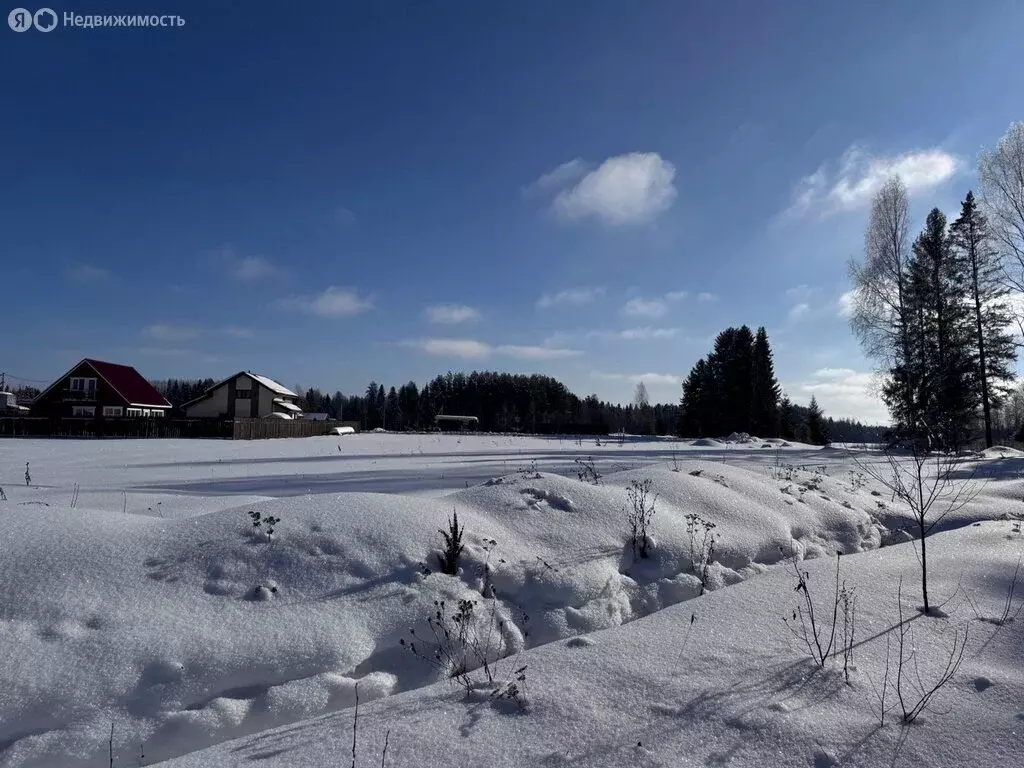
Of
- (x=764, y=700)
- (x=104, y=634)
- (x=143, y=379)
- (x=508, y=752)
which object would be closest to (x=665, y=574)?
(x=764, y=700)

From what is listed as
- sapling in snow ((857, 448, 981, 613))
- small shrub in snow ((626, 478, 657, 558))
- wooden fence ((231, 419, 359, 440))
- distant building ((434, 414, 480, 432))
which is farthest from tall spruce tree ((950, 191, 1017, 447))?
distant building ((434, 414, 480, 432))

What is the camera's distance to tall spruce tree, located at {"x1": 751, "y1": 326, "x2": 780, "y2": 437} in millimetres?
39000

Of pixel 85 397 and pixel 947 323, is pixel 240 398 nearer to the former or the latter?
pixel 85 397

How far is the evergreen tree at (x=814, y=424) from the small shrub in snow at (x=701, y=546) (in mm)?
47671

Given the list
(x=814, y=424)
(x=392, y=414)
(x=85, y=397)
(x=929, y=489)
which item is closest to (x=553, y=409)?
(x=392, y=414)

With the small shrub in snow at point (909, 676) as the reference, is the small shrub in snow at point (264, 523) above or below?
above

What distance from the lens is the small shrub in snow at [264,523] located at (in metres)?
4.53

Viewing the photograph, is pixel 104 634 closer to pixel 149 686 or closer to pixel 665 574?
pixel 149 686

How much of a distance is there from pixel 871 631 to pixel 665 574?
162 cm

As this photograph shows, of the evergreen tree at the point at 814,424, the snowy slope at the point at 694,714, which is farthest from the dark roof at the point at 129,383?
the evergreen tree at the point at 814,424

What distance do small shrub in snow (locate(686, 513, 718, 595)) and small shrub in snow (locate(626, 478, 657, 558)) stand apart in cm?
42

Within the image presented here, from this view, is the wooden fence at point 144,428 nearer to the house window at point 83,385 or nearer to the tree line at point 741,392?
the house window at point 83,385

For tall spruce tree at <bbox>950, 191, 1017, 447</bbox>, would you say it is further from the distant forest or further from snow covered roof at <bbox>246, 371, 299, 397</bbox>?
snow covered roof at <bbox>246, 371, 299, 397</bbox>

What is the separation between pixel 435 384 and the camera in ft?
279
